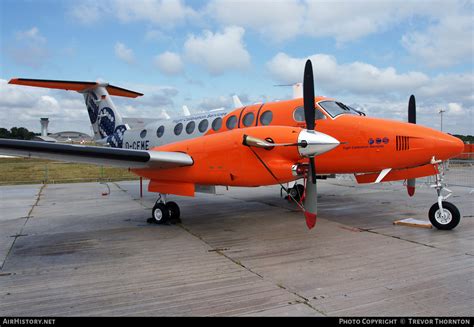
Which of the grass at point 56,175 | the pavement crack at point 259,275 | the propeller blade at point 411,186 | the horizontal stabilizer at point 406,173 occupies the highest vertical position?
the horizontal stabilizer at point 406,173

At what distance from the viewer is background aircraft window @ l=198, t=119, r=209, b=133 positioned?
1001 centimetres

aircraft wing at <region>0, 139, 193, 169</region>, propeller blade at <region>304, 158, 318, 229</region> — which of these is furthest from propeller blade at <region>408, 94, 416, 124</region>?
aircraft wing at <region>0, 139, 193, 169</region>

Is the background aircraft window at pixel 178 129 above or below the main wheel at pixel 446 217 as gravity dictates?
above

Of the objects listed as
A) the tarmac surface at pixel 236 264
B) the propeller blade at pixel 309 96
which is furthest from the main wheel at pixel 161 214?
the propeller blade at pixel 309 96

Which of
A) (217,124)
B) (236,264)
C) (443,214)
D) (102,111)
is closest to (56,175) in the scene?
(102,111)

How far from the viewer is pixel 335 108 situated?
8.21m

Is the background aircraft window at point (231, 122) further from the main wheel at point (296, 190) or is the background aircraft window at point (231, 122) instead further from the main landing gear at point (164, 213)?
the main wheel at point (296, 190)

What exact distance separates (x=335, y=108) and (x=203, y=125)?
3.64m

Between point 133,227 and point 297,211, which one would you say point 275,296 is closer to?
point 133,227

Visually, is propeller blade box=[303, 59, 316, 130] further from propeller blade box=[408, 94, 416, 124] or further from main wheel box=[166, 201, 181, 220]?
main wheel box=[166, 201, 181, 220]

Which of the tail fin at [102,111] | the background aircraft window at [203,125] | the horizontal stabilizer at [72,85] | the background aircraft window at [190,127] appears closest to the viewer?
the background aircraft window at [203,125]

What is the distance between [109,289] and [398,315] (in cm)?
337

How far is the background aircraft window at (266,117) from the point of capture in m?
8.64

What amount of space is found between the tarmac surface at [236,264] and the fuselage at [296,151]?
4.16ft
